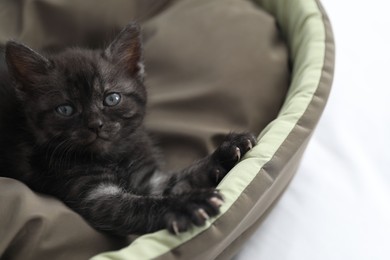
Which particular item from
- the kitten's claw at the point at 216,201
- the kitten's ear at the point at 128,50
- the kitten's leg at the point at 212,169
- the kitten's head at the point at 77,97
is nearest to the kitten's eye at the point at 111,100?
the kitten's head at the point at 77,97

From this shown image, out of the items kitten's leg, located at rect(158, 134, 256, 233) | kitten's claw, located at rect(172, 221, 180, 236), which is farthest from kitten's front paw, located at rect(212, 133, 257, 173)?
kitten's claw, located at rect(172, 221, 180, 236)

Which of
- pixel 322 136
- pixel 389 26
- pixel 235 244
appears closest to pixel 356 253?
pixel 235 244

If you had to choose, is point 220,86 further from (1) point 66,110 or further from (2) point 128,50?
(1) point 66,110

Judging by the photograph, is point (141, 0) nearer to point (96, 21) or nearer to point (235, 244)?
point (96, 21)

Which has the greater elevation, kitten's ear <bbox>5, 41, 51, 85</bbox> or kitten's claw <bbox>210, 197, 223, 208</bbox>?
kitten's ear <bbox>5, 41, 51, 85</bbox>

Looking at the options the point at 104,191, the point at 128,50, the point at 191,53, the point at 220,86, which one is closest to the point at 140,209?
the point at 104,191

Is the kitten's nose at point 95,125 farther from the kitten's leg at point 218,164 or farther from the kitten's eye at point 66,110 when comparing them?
the kitten's leg at point 218,164

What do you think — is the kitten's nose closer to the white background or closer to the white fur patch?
the white fur patch
